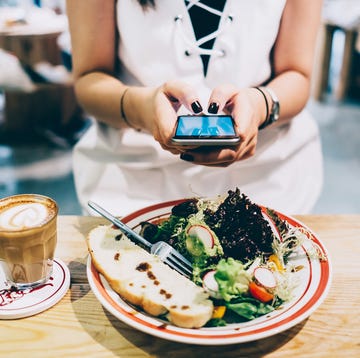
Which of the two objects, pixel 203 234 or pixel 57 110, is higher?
pixel 203 234

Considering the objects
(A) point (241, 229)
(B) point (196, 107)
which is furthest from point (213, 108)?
(A) point (241, 229)

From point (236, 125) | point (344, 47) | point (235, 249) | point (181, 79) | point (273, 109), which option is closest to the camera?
point (235, 249)

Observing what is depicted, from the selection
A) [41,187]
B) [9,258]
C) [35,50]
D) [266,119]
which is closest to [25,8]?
[35,50]

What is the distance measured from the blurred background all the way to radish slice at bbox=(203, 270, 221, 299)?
8.06ft

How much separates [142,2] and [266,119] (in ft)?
1.67

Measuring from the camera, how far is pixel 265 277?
34.0 inches

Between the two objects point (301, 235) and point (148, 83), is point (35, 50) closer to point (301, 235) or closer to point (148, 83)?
point (148, 83)

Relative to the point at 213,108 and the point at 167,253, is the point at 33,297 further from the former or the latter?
the point at 213,108

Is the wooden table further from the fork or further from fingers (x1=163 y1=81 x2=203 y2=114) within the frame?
fingers (x1=163 y1=81 x2=203 y2=114)

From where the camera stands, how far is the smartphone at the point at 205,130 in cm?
94

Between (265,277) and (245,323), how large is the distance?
10cm

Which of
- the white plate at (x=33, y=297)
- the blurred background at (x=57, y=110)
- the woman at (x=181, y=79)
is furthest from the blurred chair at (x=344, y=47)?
the white plate at (x=33, y=297)

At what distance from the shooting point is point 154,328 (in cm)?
79

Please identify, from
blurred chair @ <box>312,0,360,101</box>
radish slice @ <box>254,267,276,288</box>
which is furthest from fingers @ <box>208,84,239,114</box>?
→ blurred chair @ <box>312,0,360,101</box>
